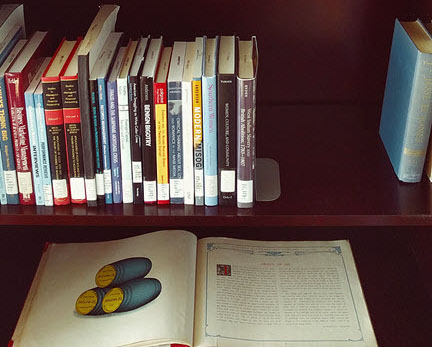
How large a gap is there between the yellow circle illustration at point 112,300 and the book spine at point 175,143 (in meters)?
0.20

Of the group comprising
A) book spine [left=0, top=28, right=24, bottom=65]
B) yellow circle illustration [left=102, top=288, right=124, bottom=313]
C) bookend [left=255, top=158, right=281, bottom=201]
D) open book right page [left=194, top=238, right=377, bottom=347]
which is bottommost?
open book right page [left=194, top=238, right=377, bottom=347]

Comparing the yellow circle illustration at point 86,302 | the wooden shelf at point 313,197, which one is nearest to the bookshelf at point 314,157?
the wooden shelf at point 313,197

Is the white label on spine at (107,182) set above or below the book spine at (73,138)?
below

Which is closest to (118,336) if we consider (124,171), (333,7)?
(124,171)

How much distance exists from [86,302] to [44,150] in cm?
28

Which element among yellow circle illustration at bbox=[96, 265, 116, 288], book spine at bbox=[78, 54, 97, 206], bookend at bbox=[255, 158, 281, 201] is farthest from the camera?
yellow circle illustration at bbox=[96, 265, 116, 288]

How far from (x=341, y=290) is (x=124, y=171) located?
1.41ft

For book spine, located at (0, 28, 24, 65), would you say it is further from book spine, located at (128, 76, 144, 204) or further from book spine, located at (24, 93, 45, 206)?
book spine, located at (128, 76, 144, 204)

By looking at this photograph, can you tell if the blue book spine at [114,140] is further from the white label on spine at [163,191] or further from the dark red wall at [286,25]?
the dark red wall at [286,25]

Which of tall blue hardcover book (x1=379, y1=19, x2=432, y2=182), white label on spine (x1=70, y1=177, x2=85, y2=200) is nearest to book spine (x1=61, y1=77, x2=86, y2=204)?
white label on spine (x1=70, y1=177, x2=85, y2=200)

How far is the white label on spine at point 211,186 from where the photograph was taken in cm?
96

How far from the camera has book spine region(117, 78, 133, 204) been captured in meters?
0.91

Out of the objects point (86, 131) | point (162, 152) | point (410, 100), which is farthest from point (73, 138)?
point (410, 100)

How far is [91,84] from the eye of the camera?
901 millimetres
